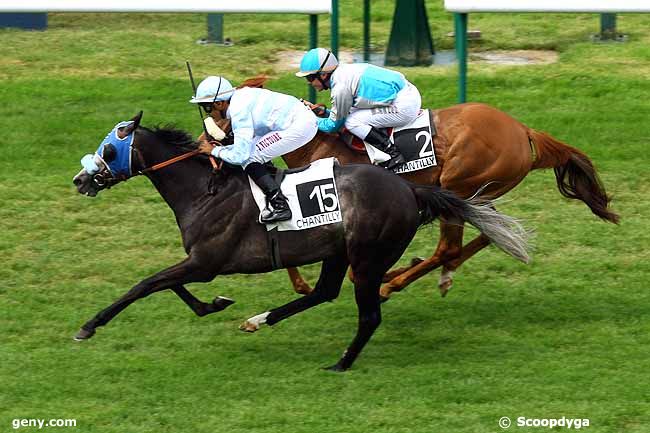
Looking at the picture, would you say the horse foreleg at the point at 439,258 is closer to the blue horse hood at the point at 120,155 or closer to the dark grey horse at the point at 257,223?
the dark grey horse at the point at 257,223

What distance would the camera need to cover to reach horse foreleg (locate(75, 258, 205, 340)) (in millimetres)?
7660

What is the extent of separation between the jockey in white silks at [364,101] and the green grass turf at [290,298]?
1216 mm

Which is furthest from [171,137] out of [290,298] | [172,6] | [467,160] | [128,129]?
[172,6]

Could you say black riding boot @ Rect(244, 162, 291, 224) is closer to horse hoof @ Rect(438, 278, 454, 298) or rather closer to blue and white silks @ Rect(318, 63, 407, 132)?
blue and white silks @ Rect(318, 63, 407, 132)

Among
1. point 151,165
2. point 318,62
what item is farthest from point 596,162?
point 151,165

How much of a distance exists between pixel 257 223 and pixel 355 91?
1.28 m

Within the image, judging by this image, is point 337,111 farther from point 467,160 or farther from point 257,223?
point 257,223

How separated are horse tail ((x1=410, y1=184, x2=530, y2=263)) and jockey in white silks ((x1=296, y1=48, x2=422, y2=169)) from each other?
0.81 m

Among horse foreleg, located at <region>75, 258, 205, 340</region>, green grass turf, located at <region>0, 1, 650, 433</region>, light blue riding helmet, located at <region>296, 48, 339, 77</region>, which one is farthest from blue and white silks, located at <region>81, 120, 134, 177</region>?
light blue riding helmet, located at <region>296, 48, 339, 77</region>

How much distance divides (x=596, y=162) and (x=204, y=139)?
481 centimetres

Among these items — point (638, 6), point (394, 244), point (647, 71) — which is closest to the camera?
point (394, 244)

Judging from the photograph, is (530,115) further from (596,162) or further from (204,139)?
(204,139)

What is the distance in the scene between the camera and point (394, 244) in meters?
7.71

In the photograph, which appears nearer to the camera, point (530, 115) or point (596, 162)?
point (596, 162)
